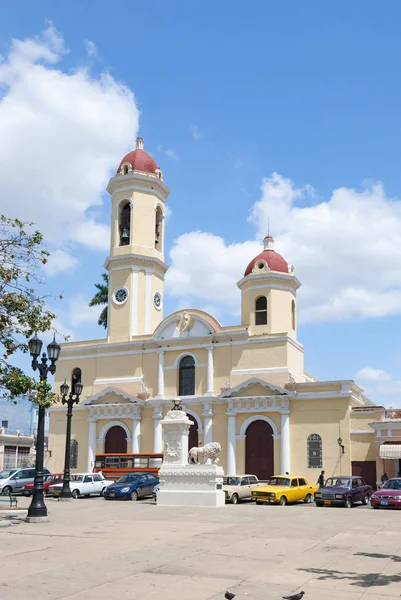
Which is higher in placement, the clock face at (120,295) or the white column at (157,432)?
the clock face at (120,295)

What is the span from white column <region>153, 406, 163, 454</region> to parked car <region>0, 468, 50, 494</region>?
28.0 feet

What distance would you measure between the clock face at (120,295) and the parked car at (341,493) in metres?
21.5

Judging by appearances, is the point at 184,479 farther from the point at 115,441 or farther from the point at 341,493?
the point at 115,441

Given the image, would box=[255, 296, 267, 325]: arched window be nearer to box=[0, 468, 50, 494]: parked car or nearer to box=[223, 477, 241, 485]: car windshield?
box=[223, 477, 241, 485]: car windshield

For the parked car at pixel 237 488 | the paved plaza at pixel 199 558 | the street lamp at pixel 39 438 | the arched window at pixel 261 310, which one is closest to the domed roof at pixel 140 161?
the arched window at pixel 261 310

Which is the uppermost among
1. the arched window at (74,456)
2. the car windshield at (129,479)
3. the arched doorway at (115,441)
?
the arched doorway at (115,441)

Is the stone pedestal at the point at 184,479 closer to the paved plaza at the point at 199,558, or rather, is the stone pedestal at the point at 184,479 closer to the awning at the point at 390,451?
the paved plaza at the point at 199,558

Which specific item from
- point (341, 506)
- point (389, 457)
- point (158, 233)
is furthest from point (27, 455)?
point (341, 506)

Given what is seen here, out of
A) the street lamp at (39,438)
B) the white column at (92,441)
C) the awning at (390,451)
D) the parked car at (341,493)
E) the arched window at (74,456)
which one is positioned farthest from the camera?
the arched window at (74,456)

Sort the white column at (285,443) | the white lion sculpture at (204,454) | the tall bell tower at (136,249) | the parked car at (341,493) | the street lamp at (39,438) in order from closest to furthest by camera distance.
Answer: the street lamp at (39,438) → the parked car at (341,493) → the white lion sculpture at (204,454) → the white column at (285,443) → the tall bell tower at (136,249)

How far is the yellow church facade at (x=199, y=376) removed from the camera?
37688 mm

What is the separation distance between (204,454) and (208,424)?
13725 mm

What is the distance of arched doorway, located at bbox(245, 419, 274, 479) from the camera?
38.6 meters

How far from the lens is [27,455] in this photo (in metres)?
63.2
